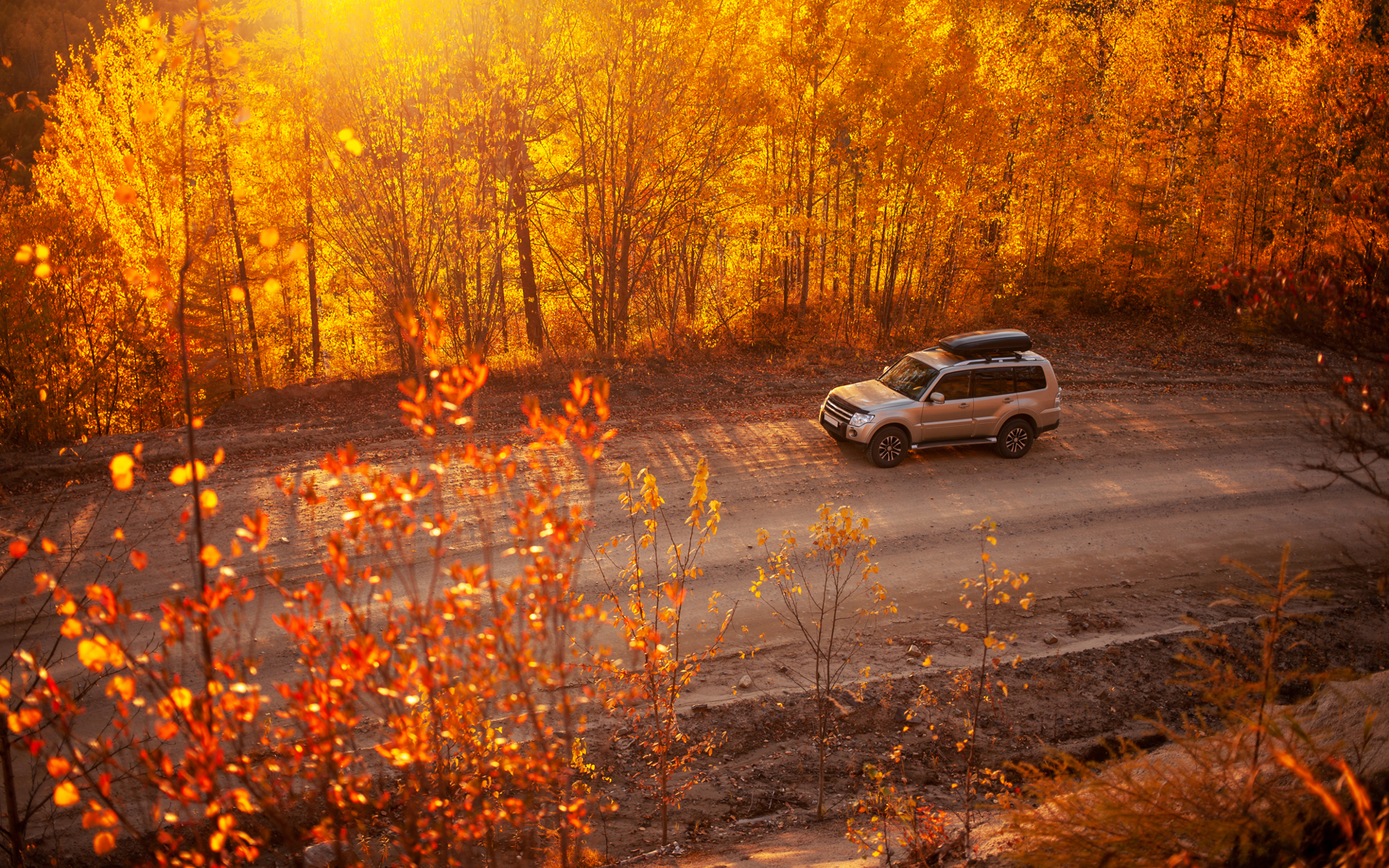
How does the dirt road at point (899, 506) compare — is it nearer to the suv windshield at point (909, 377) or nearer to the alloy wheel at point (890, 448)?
the alloy wheel at point (890, 448)

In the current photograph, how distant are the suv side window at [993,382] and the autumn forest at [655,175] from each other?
208 inches

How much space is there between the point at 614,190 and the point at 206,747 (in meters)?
16.8

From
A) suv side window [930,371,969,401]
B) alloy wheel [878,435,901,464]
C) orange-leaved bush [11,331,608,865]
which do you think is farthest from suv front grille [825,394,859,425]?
orange-leaved bush [11,331,608,865]

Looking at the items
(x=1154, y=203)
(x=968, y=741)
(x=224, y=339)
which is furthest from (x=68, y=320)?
(x=1154, y=203)

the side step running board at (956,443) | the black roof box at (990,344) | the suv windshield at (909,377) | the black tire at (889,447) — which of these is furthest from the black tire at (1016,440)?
the black tire at (889,447)

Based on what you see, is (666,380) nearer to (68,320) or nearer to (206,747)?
(68,320)

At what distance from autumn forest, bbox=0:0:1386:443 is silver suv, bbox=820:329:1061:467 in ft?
16.4

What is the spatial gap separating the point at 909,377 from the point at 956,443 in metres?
1.46

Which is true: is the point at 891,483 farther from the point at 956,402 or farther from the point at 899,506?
the point at 956,402

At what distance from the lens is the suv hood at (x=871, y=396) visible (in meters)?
13.6

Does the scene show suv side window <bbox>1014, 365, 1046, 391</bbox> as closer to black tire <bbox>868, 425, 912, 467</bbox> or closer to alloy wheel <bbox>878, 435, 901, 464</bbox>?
black tire <bbox>868, 425, 912, 467</bbox>

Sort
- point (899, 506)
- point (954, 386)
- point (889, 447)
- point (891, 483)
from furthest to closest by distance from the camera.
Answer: point (954, 386)
point (889, 447)
point (891, 483)
point (899, 506)

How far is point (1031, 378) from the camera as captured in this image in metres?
14.2

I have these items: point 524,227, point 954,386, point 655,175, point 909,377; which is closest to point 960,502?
point 954,386
